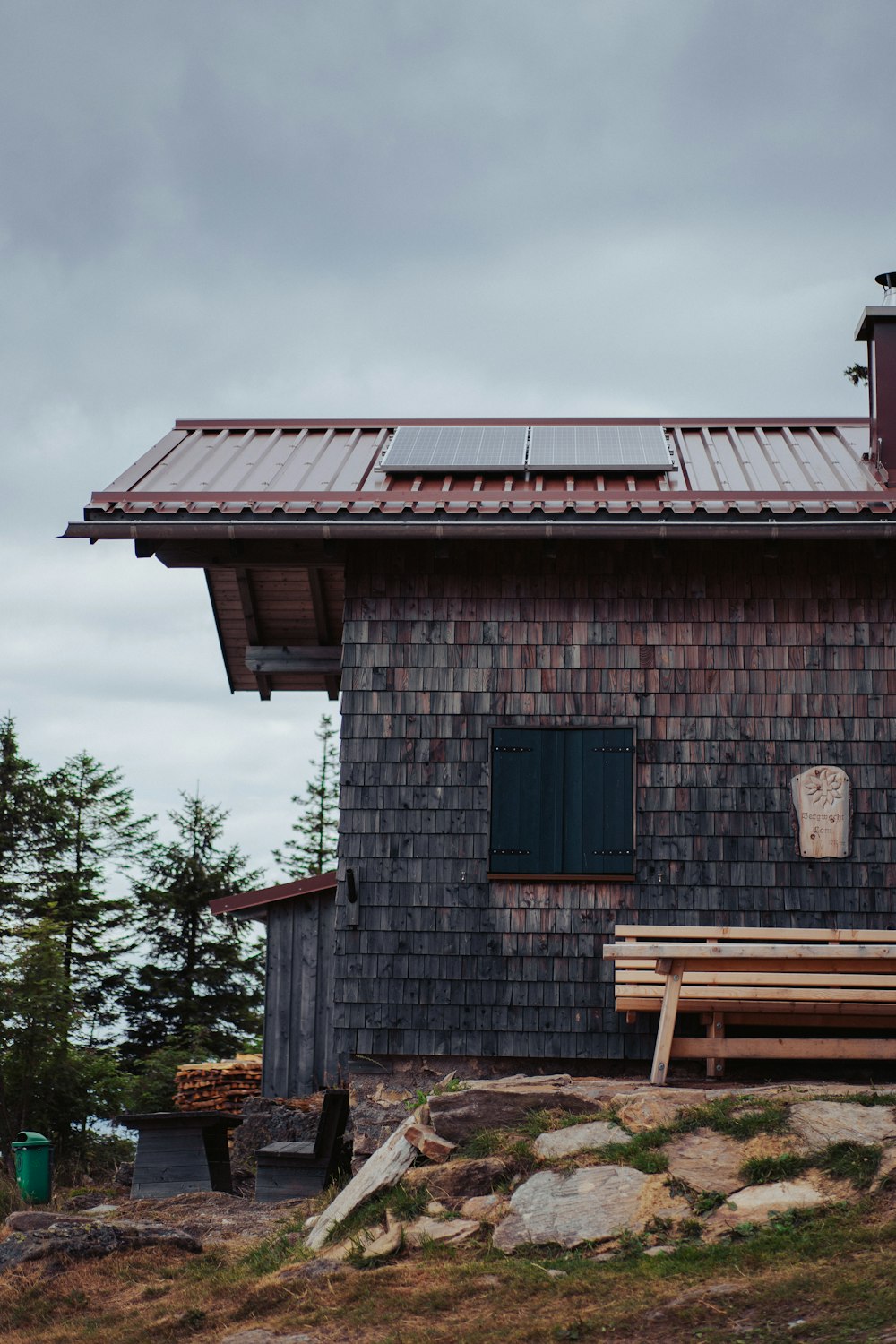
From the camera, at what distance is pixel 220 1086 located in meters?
14.0

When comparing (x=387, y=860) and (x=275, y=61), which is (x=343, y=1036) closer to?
(x=387, y=860)

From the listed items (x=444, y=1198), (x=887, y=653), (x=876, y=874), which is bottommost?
(x=444, y=1198)

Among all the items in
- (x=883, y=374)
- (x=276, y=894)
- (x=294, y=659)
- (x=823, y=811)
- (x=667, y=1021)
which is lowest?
(x=667, y=1021)

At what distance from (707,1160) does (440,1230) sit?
1.37m

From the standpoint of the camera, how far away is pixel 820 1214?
568cm

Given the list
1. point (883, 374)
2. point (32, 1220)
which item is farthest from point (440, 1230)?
point (883, 374)

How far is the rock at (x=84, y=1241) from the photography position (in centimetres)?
697

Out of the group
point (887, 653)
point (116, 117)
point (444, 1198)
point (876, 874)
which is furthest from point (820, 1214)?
point (116, 117)

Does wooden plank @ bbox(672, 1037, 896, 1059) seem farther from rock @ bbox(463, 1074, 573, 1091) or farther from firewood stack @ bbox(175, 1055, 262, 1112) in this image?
firewood stack @ bbox(175, 1055, 262, 1112)

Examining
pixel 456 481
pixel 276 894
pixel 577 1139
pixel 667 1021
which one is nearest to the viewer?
pixel 577 1139

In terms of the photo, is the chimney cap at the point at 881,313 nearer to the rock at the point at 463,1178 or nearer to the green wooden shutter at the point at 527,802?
the green wooden shutter at the point at 527,802

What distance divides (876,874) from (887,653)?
5.65 ft

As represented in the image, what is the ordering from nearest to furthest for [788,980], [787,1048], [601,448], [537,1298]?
[537,1298], [788,980], [787,1048], [601,448]

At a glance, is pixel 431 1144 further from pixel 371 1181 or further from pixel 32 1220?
pixel 32 1220
